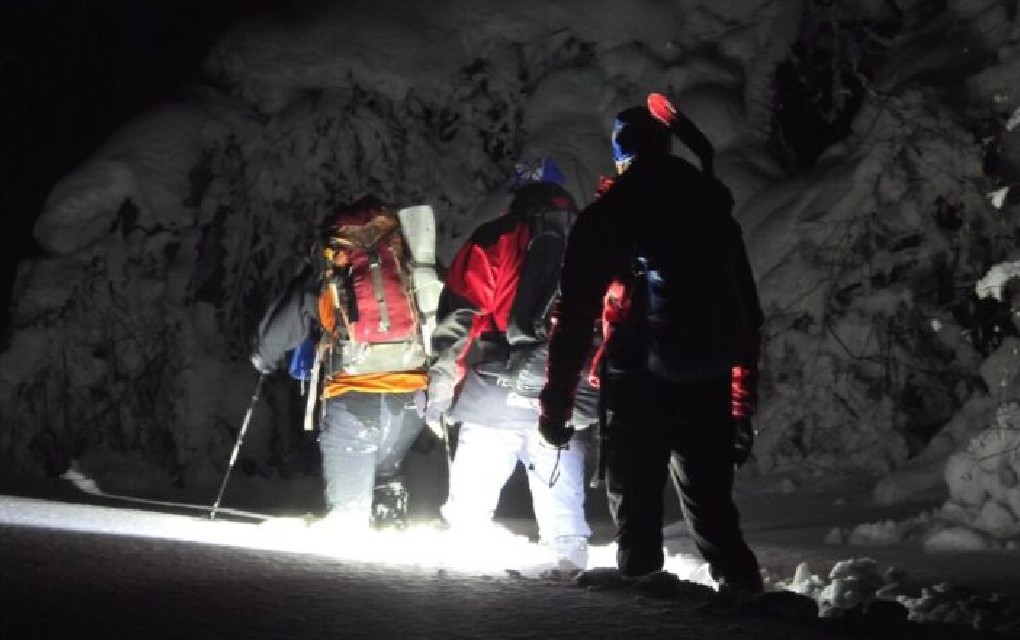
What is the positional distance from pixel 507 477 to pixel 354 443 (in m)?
0.88

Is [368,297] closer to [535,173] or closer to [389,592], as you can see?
[535,173]

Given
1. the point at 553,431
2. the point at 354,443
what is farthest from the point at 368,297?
the point at 553,431

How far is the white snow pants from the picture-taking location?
436 centimetres

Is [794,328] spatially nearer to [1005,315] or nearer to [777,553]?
[1005,315]

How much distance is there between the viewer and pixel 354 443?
4918 mm

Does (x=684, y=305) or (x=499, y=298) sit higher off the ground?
(x=499, y=298)

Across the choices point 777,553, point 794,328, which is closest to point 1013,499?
point 777,553

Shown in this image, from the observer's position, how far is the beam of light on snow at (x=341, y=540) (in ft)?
11.2

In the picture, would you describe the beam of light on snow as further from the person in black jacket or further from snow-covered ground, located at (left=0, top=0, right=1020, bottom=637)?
snow-covered ground, located at (left=0, top=0, right=1020, bottom=637)

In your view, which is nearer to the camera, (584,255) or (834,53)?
(584,255)

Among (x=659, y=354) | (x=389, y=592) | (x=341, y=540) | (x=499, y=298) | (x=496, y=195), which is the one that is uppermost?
(x=496, y=195)

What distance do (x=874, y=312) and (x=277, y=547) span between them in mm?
5230

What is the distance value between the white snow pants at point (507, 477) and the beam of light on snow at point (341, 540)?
115mm

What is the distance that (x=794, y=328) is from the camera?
7.51 meters
